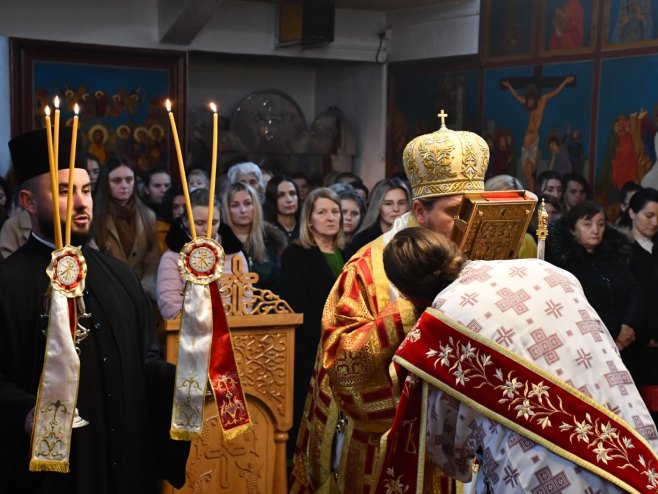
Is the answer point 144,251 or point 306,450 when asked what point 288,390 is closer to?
point 306,450

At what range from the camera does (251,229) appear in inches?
250

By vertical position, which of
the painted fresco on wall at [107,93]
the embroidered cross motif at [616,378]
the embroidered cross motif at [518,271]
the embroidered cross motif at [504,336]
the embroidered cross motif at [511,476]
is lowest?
the embroidered cross motif at [511,476]

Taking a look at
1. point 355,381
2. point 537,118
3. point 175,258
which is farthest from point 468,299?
point 537,118

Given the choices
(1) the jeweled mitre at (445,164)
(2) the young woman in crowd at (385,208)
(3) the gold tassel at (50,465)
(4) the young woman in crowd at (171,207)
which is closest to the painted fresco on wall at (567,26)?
(2) the young woman in crowd at (385,208)

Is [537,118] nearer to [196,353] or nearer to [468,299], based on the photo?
[196,353]

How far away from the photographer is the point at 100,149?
38.1ft

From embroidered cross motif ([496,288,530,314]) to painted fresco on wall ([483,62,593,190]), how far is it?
325 inches

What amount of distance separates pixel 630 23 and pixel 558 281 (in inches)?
313

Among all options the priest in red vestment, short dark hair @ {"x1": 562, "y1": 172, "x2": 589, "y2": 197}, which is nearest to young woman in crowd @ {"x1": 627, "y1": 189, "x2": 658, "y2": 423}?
short dark hair @ {"x1": 562, "y1": 172, "x2": 589, "y2": 197}

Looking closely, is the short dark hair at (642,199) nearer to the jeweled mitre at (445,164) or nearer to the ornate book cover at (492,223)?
the jeweled mitre at (445,164)

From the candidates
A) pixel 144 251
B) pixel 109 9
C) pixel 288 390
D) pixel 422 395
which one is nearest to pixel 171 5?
pixel 109 9

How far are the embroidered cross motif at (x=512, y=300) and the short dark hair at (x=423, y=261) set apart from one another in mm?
146

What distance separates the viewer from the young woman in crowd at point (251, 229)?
6211mm

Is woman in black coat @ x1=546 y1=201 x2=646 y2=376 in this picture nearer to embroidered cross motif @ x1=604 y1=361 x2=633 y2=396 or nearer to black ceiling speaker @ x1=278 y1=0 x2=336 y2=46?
embroidered cross motif @ x1=604 y1=361 x2=633 y2=396
